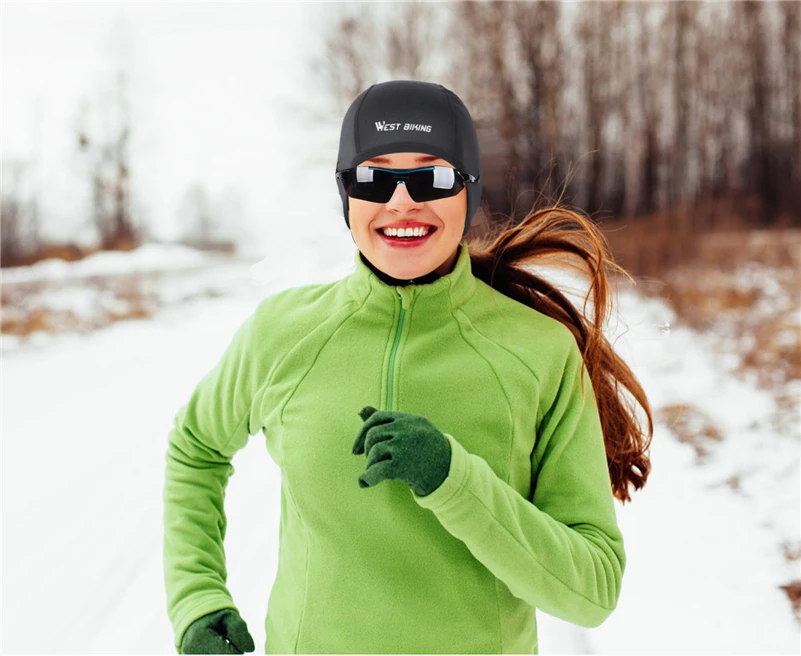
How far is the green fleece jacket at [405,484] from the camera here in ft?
4.38

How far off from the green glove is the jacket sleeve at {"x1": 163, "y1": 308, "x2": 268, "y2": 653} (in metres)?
0.02

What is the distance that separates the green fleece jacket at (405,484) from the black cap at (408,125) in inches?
8.6

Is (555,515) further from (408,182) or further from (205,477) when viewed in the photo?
(205,477)

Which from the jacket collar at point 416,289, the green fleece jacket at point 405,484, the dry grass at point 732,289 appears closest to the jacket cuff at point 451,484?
the green fleece jacket at point 405,484

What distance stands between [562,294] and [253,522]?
2528mm

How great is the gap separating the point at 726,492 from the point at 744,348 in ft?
11.3

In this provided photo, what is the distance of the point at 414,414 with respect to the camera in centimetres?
127

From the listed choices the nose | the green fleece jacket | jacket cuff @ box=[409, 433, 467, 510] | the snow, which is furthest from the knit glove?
the snow

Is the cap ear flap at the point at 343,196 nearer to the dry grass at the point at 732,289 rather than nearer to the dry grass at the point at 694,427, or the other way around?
the dry grass at the point at 732,289

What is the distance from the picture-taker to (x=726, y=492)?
4.33 m

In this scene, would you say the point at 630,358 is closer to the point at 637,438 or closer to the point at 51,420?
the point at 637,438

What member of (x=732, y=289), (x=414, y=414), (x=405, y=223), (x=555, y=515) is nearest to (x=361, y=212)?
(x=405, y=223)

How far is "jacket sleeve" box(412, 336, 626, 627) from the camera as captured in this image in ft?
3.87

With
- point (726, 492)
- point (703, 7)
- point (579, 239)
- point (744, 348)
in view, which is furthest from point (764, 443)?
point (703, 7)
